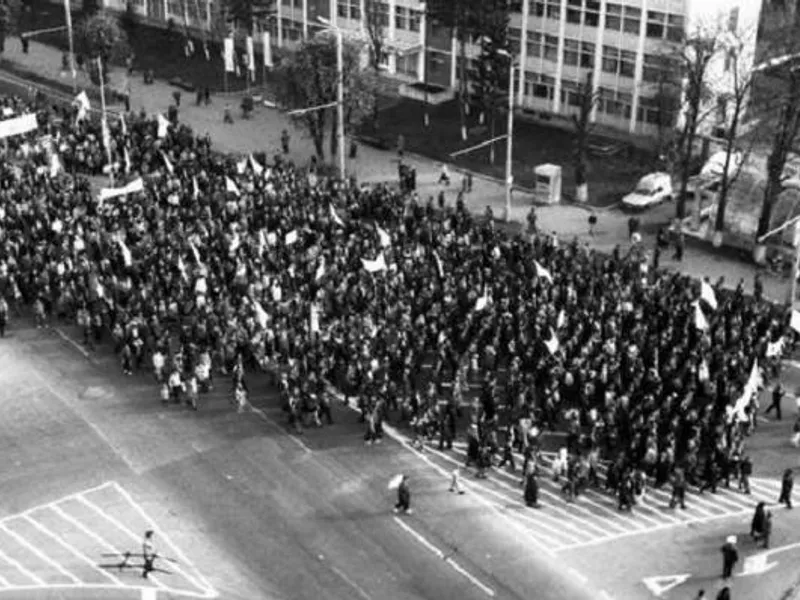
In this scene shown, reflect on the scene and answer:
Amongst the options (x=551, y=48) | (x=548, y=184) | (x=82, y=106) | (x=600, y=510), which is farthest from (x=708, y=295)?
(x=82, y=106)

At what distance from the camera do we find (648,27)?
64938 mm

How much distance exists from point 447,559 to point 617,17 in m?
42.3

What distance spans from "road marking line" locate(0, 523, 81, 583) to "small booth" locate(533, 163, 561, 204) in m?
33.1

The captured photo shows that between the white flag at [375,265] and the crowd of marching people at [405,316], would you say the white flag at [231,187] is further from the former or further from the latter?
the white flag at [375,265]

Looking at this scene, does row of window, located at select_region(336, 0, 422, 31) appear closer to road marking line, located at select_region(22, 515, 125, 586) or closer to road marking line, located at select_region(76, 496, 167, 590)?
road marking line, located at select_region(76, 496, 167, 590)

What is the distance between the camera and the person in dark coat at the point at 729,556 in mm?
31031

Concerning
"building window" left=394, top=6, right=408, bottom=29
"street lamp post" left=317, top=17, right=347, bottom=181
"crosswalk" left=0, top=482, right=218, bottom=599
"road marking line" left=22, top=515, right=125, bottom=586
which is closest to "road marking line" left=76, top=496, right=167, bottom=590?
"crosswalk" left=0, top=482, right=218, bottom=599

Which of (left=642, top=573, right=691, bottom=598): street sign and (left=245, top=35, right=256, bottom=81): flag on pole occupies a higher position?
(left=245, top=35, right=256, bottom=81): flag on pole

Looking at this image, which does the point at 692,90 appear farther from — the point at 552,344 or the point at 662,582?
the point at 662,582

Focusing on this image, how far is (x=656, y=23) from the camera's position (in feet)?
212

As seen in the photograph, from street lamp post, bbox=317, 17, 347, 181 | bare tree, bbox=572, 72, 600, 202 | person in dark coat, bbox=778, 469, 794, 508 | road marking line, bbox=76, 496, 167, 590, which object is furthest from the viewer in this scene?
bare tree, bbox=572, 72, 600, 202

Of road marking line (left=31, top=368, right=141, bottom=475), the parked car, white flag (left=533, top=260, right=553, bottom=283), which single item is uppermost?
white flag (left=533, top=260, right=553, bottom=283)

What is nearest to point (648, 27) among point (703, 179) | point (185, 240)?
point (703, 179)

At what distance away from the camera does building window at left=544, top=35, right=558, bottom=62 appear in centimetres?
6919
